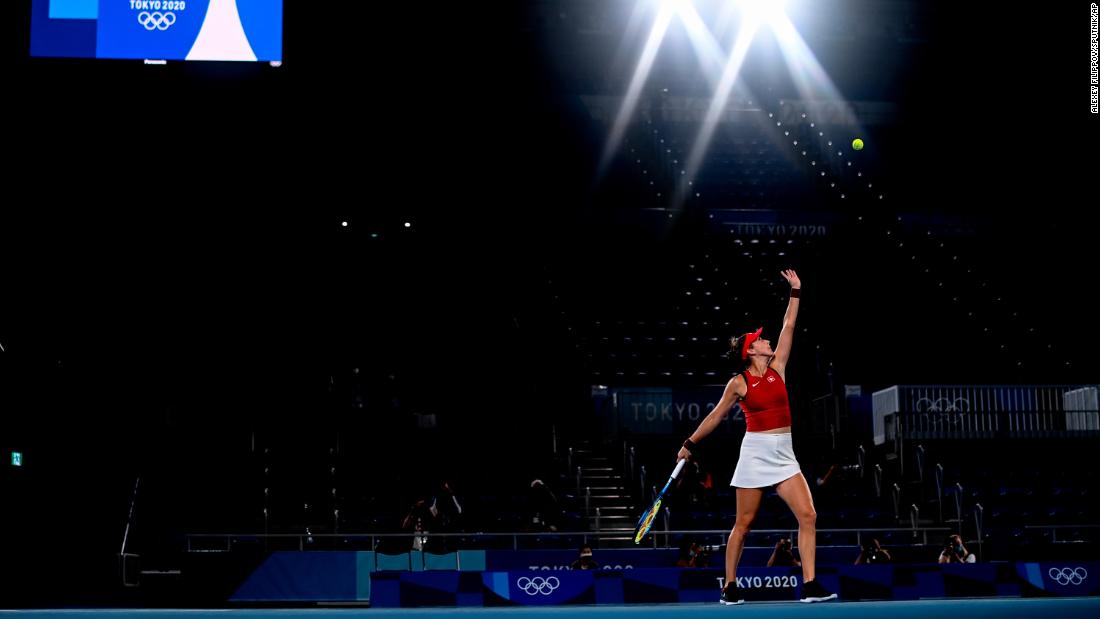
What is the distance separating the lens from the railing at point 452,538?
16.2 m

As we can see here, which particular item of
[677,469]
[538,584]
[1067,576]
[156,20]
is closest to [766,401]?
[677,469]

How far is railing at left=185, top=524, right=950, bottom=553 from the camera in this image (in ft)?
53.1

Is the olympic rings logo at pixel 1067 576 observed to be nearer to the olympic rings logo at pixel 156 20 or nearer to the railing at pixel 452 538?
the railing at pixel 452 538

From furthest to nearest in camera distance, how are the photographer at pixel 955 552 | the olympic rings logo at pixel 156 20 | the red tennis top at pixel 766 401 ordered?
the olympic rings logo at pixel 156 20 < the photographer at pixel 955 552 < the red tennis top at pixel 766 401

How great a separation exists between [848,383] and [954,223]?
31.8ft

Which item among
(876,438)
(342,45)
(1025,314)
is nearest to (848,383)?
(876,438)

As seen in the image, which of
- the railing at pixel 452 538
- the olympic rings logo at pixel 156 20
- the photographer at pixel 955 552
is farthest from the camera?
the olympic rings logo at pixel 156 20

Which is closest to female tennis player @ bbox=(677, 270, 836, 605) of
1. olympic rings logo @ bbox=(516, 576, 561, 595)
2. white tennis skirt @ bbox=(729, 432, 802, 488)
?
white tennis skirt @ bbox=(729, 432, 802, 488)

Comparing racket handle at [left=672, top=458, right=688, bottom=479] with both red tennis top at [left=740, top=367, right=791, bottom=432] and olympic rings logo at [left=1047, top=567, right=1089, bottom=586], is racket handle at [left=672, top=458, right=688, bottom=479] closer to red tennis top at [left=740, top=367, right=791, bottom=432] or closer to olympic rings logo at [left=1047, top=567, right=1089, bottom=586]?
red tennis top at [left=740, top=367, right=791, bottom=432]

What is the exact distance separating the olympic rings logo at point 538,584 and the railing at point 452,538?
330 cm

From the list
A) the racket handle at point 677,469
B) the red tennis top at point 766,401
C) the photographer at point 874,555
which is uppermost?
the red tennis top at point 766,401

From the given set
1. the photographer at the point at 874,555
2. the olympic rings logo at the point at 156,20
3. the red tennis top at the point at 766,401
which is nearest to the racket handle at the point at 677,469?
the red tennis top at the point at 766,401

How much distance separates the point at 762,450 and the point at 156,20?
443 inches

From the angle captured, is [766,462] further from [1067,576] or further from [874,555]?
[874,555]
